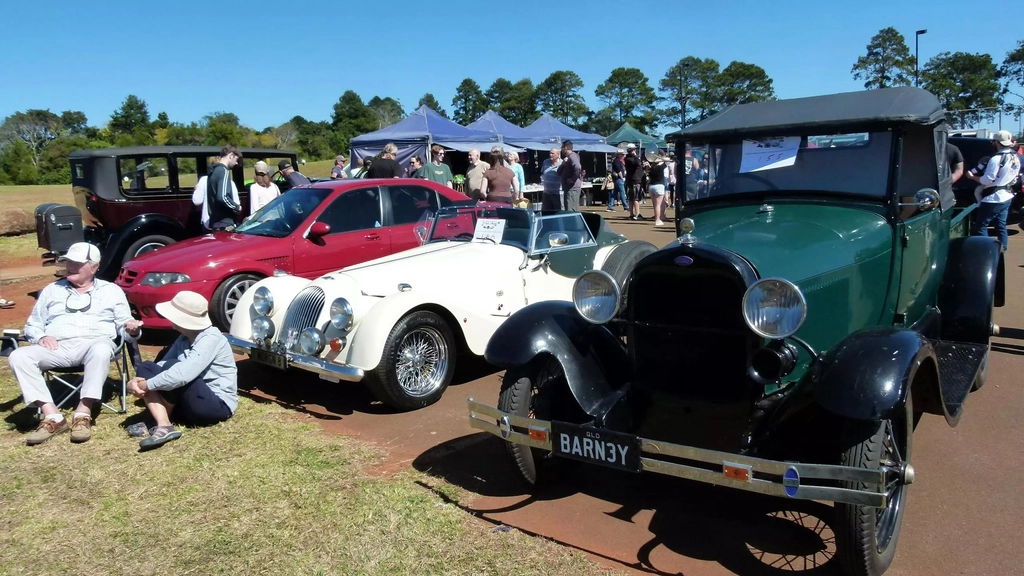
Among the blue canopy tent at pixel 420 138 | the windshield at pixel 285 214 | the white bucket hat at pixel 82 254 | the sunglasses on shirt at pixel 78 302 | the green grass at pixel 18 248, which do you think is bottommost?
the green grass at pixel 18 248

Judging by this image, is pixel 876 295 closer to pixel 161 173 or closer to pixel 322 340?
pixel 322 340

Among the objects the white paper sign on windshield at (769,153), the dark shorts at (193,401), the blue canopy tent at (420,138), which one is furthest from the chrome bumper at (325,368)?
the blue canopy tent at (420,138)

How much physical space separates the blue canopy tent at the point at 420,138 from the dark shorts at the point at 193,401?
14.1 metres

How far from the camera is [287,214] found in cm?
763

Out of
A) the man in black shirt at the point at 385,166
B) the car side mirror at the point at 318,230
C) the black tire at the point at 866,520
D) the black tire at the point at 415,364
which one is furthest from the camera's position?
the man in black shirt at the point at 385,166

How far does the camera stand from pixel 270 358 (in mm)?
5316

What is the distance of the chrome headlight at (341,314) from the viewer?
5102 mm

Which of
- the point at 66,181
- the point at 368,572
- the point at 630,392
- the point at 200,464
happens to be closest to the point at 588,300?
the point at 630,392

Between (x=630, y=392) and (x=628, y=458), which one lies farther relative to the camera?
(x=630, y=392)

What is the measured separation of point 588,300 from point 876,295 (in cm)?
168

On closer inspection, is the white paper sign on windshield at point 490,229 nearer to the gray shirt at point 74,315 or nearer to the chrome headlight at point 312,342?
the chrome headlight at point 312,342

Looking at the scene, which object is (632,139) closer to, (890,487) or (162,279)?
(162,279)

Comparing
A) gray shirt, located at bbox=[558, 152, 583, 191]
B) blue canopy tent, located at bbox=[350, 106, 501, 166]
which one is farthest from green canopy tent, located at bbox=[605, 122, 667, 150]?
gray shirt, located at bbox=[558, 152, 583, 191]

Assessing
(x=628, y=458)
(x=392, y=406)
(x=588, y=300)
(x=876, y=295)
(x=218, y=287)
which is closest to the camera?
(x=628, y=458)
